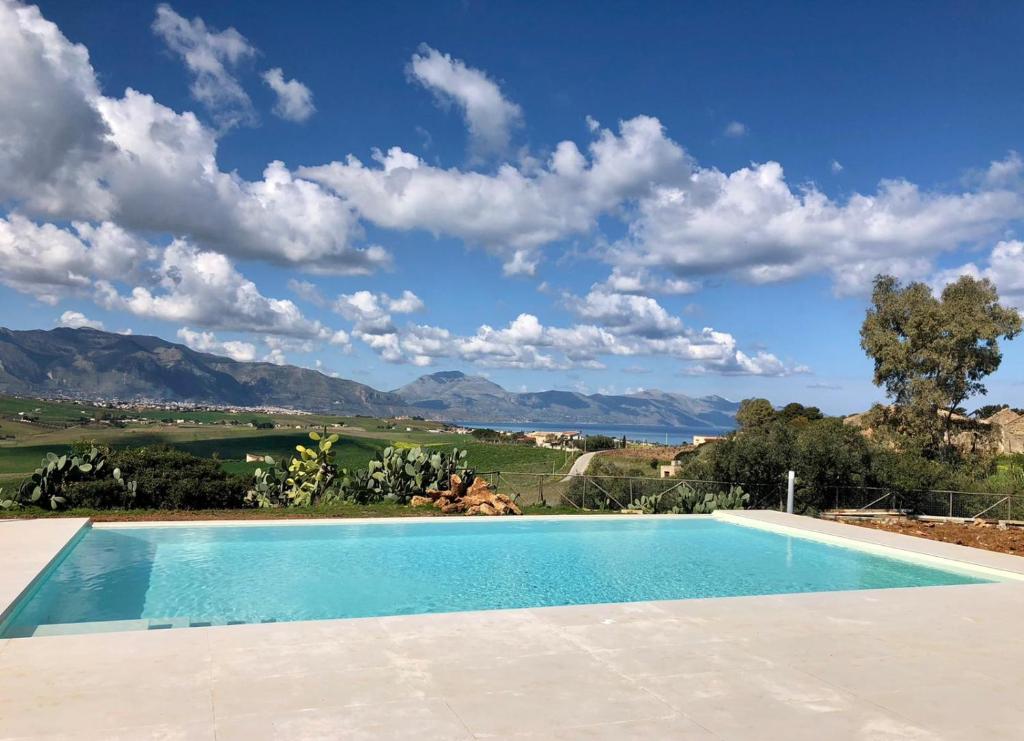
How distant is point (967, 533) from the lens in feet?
42.4

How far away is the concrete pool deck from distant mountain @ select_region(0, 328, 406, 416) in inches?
5870

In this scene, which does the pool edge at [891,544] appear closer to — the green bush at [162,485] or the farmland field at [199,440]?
the green bush at [162,485]

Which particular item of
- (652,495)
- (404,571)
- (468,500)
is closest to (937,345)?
(652,495)

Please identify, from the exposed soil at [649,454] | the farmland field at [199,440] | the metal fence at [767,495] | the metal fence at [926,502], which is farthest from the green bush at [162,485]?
the exposed soil at [649,454]

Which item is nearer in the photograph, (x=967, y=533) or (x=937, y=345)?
(x=967, y=533)

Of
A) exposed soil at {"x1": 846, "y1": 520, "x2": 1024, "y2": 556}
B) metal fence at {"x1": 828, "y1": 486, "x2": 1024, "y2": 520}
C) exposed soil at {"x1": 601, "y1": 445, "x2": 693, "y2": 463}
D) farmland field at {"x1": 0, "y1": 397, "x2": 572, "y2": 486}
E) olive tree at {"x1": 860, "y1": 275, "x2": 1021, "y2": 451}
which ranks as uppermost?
olive tree at {"x1": 860, "y1": 275, "x2": 1021, "y2": 451}

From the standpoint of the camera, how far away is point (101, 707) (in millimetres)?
3521

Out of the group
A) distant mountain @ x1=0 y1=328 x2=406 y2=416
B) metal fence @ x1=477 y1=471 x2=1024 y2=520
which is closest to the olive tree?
metal fence @ x1=477 y1=471 x2=1024 y2=520

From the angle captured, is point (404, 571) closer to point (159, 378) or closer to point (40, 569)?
point (40, 569)

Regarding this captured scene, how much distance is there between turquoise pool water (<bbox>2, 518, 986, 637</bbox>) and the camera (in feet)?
22.9

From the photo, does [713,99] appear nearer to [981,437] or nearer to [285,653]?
[285,653]

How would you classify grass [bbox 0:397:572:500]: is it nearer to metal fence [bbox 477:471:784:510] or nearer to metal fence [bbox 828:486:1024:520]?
metal fence [bbox 477:471:784:510]

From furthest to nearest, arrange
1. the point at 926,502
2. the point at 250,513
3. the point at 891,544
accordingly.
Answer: the point at 926,502, the point at 250,513, the point at 891,544

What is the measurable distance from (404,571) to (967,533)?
10.6 m
